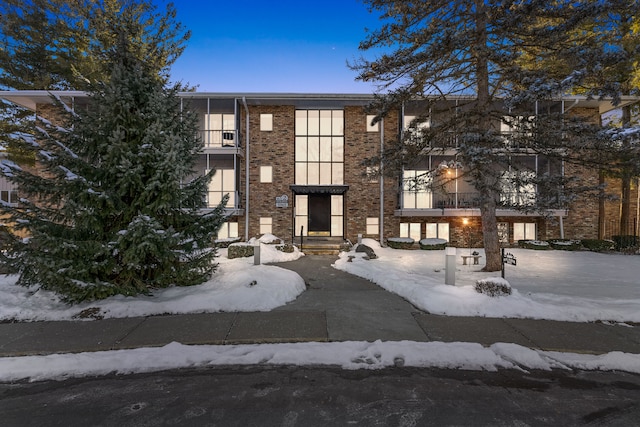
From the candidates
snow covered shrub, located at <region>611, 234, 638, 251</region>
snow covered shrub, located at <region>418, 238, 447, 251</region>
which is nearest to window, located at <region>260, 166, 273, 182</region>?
snow covered shrub, located at <region>418, 238, 447, 251</region>

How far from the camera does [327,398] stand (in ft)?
9.27

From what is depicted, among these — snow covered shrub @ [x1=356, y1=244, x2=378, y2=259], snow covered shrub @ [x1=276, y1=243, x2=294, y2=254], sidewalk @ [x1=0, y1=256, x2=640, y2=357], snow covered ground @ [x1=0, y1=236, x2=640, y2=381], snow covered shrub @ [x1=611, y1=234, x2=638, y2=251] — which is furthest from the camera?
snow covered shrub @ [x1=611, y1=234, x2=638, y2=251]

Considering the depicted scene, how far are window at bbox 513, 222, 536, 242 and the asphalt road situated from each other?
48.4ft

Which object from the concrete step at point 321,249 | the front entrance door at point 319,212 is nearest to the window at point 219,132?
the front entrance door at point 319,212

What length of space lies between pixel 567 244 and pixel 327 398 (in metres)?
17.3

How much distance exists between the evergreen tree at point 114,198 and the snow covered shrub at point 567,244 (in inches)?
677

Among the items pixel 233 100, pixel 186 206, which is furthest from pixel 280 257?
pixel 233 100

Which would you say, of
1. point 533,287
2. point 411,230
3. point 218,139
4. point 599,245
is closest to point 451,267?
point 533,287

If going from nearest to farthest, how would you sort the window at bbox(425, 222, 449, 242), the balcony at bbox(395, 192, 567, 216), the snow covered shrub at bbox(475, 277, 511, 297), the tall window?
the snow covered shrub at bbox(475, 277, 511, 297) → the balcony at bbox(395, 192, 567, 216) → the window at bbox(425, 222, 449, 242) → the tall window

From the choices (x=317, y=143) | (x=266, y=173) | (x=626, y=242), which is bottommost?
(x=626, y=242)

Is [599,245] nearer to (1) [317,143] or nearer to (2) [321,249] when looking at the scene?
(2) [321,249]

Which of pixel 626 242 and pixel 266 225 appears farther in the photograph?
pixel 266 225

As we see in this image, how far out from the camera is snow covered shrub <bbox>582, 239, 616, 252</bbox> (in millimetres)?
14031

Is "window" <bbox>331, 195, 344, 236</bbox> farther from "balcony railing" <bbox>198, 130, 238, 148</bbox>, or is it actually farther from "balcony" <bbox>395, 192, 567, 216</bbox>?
"balcony railing" <bbox>198, 130, 238, 148</bbox>
